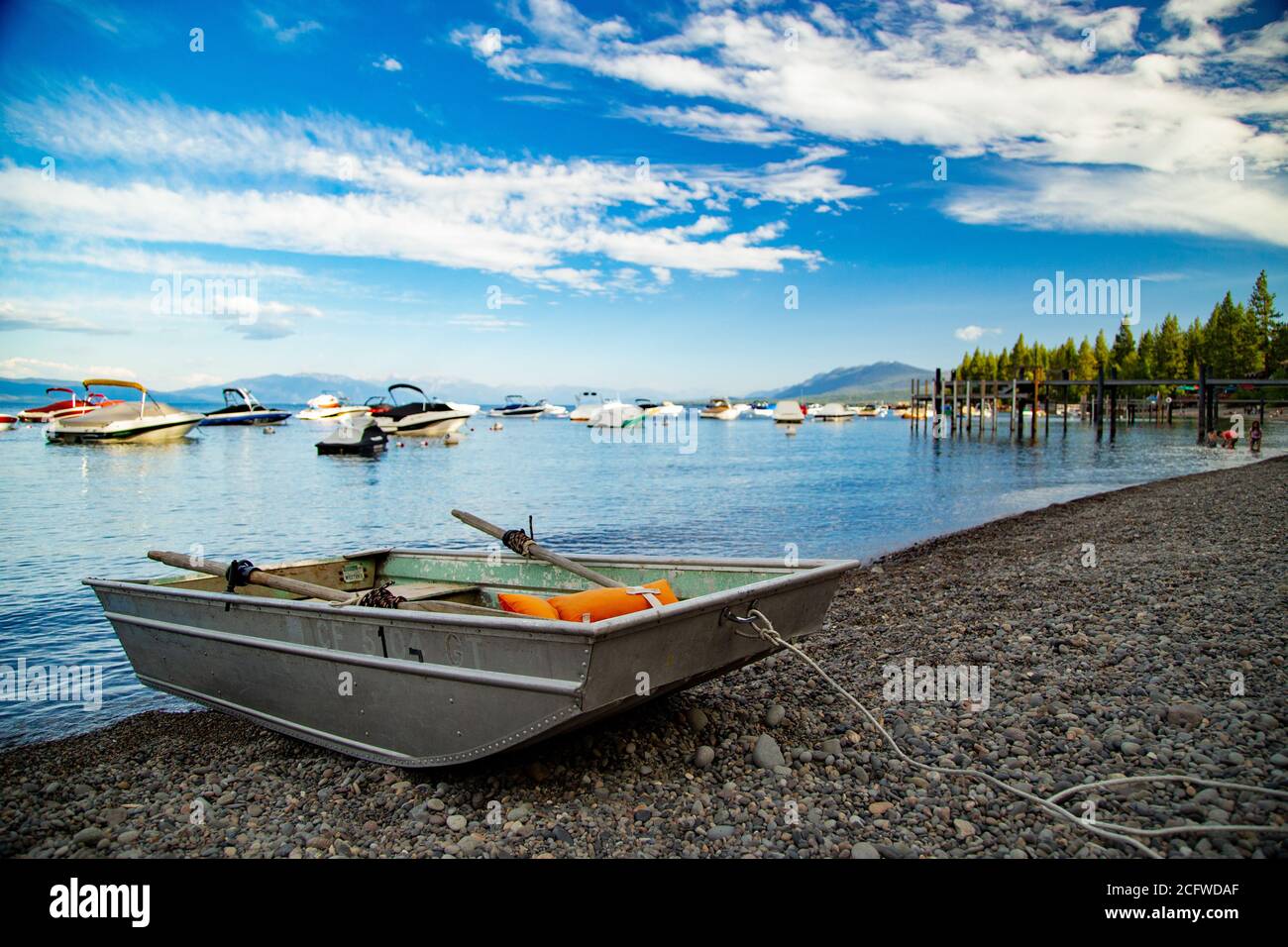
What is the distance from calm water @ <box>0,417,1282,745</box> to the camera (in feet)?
44.6

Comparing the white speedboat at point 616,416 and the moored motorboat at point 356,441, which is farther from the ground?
the white speedboat at point 616,416

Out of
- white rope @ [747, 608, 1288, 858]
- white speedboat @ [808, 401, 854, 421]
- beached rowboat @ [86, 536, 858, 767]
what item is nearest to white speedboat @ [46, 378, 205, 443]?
beached rowboat @ [86, 536, 858, 767]

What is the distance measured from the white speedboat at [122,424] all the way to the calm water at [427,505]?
10.6 ft

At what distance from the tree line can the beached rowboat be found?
6000cm

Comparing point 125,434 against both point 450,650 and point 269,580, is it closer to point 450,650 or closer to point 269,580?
point 269,580

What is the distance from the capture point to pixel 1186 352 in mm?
99562

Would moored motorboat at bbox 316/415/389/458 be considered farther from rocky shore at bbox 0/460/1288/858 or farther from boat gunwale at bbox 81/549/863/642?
boat gunwale at bbox 81/549/863/642

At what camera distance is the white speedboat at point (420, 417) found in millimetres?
72688

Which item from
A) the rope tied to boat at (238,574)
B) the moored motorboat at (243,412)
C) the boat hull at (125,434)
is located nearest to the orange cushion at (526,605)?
the rope tied to boat at (238,574)

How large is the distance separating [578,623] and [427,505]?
2653 cm

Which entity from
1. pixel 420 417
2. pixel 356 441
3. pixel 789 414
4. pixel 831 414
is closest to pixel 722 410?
pixel 831 414

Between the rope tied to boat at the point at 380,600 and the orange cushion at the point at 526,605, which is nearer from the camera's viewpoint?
the orange cushion at the point at 526,605

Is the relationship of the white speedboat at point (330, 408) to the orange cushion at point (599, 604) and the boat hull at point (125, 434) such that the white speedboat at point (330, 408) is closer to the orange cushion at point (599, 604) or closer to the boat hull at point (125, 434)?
the boat hull at point (125, 434)
